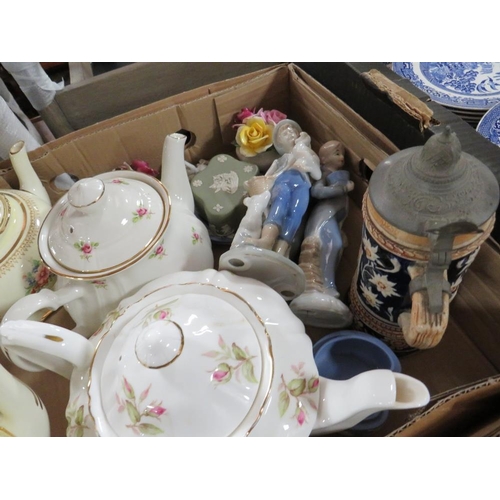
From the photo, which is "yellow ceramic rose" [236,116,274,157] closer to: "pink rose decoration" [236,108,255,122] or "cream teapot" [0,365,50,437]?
"pink rose decoration" [236,108,255,122]

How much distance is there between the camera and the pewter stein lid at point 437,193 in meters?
0.50

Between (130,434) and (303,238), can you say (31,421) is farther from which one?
(303,238)

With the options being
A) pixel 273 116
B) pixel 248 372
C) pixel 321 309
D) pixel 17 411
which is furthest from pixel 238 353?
pixel 273 116

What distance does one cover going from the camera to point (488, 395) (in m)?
0.56

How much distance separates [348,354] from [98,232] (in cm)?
46

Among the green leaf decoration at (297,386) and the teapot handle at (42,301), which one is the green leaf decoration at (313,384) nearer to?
the green leaf decoration at (297,386)

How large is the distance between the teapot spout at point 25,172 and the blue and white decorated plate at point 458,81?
2.54 ft

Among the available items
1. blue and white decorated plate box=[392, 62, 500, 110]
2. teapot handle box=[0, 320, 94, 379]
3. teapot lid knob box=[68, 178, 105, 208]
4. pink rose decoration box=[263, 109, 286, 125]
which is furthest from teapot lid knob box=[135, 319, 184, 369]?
blue and white decorated plate box=[392, 62, 500, 110]

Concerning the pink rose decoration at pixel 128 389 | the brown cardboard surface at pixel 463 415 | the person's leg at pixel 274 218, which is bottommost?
the brown cardboard surface at pixel 463 415

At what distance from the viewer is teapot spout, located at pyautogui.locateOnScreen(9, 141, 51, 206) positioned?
0.78 meters

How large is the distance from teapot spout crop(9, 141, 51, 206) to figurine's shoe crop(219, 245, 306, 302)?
1.33 feet

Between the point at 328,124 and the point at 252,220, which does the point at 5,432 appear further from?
the point at 328,124

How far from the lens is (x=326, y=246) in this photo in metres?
0.81

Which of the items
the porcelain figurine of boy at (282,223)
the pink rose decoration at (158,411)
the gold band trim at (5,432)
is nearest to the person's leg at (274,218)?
the porcelain figurine of boy at (282,223)
